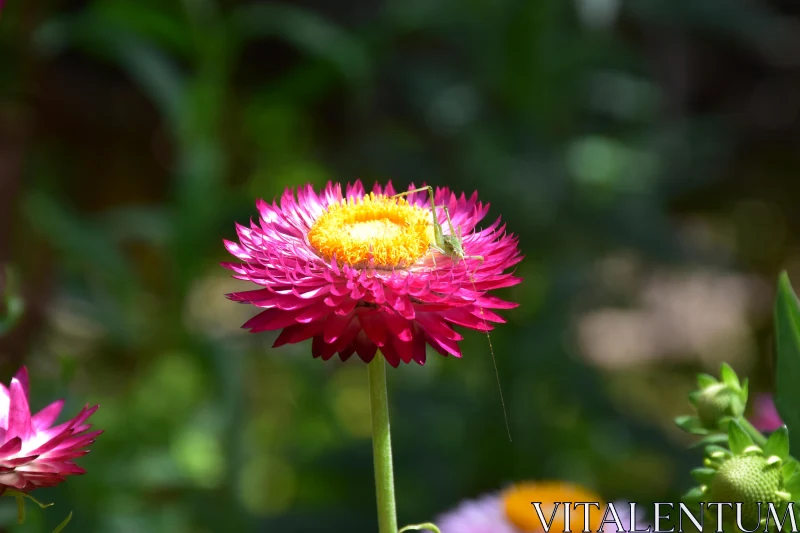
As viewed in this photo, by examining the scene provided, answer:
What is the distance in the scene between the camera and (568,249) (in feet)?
7.05

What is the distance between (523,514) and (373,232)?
387 millimetres

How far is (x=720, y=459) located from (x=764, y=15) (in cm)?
225

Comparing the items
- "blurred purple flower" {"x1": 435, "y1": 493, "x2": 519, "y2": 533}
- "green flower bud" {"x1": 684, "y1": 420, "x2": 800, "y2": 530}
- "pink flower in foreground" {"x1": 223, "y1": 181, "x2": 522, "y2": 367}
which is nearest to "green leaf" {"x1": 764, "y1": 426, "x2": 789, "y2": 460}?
"green flower bud" {"x1": 684, "y1": 420, "x2": 800, "y2": 530}

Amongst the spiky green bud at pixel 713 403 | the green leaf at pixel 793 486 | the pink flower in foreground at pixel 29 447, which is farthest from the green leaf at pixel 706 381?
the pink flower in foreground at pixel 29 447

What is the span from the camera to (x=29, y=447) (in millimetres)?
605

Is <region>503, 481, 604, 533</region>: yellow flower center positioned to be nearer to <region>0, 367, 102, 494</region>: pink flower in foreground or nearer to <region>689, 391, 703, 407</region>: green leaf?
<region>689, 391, 703, 407</region>: green leaf

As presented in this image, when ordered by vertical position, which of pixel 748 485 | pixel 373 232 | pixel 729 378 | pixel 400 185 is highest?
pixel 400 185

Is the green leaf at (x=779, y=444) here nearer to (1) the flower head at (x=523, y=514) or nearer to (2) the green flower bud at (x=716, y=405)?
(2) the green flower bud at (x=716, y=405)

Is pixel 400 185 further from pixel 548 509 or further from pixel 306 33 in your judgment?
pixel 548 509

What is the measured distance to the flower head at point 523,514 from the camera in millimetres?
909

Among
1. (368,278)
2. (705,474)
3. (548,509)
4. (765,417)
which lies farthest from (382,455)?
(765,417)

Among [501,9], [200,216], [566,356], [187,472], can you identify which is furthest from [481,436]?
[501,9]

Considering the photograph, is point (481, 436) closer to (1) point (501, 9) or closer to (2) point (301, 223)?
(1) point (501, 9)

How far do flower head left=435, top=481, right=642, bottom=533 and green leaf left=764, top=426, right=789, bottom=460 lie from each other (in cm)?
23
